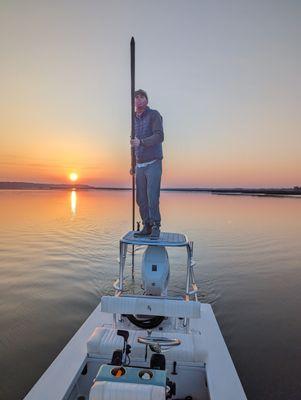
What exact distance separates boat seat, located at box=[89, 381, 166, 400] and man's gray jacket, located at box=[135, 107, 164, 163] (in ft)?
12.6

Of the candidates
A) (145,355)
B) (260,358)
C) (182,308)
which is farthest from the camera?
(260,358)

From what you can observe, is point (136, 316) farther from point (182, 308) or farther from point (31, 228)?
point (31, 228)

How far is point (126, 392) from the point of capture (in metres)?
2.63

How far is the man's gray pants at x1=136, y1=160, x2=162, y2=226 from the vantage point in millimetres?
5512

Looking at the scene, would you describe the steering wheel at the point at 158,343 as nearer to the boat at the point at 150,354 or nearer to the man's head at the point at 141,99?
the boat at the point at 150,354

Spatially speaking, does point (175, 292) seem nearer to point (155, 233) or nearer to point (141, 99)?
point (155, 233)

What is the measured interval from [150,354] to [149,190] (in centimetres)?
279

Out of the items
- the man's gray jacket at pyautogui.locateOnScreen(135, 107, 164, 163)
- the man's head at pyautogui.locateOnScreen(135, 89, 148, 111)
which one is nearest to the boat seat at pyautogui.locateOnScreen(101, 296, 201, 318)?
the man's gray jacket at pyautogui.locateOnScreen(135, 107, 164, 163)

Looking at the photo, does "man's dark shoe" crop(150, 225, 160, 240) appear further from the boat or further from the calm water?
the calm water

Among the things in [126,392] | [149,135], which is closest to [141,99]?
[149,135]

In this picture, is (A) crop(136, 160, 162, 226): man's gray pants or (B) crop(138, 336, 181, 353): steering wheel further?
(A) crop(136, 160, 162, 226): man's gray pants

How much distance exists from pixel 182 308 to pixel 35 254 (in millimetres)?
12110

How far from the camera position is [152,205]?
18.1ft

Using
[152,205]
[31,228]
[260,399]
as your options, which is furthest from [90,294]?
[31,228]
